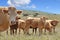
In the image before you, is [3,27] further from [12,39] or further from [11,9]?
[11,9]

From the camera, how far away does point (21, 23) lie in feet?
54.9

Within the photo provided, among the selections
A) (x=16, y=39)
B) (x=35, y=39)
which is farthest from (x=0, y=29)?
(x=35, y=39)

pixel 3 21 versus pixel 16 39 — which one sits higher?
pixel 3 21

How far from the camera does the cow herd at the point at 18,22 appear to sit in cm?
978

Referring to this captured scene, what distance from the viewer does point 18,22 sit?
1617 cm

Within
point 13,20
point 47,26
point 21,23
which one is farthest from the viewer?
point 47,26

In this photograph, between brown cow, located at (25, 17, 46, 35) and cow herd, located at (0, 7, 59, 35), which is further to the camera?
brown cow, located at (25, 17, 46, 35)

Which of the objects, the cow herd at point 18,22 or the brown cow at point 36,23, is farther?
the brown cow at point 36,23

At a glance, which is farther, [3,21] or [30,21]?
[30,21]

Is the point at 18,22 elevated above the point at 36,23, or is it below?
above

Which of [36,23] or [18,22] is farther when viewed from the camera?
[36,23]

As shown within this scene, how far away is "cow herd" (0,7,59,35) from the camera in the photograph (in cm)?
978

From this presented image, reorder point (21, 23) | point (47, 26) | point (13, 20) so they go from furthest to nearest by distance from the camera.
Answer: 1. point (47, 26)
2. point (21, 23)
3. point (13, 20)

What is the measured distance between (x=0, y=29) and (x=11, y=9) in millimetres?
2304
